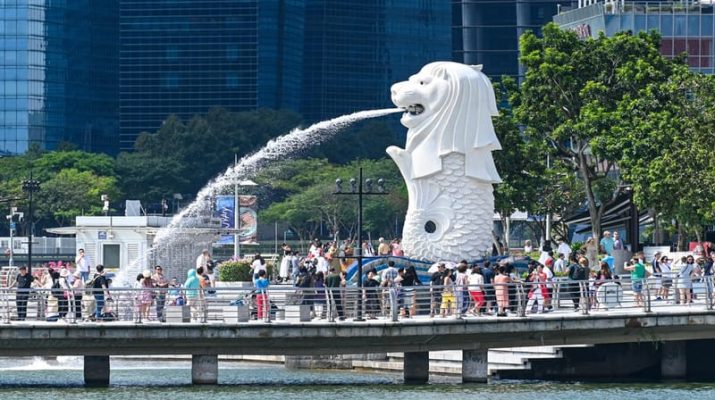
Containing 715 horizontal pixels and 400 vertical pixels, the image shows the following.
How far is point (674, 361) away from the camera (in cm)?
5156

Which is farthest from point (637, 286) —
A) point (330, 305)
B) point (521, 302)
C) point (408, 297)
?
point (330, 305)

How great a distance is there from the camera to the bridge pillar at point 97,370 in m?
50.1

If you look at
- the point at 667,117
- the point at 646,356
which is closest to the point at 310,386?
the point at 646,356

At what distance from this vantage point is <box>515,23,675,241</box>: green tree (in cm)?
7419

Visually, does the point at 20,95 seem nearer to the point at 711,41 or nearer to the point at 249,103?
the point at 249,103

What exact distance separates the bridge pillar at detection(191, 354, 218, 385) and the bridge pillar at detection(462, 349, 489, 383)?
6.03 metres

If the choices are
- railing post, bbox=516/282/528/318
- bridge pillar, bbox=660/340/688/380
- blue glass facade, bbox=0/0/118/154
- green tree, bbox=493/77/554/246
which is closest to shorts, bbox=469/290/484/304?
railing post, bbox=516/282/528/318

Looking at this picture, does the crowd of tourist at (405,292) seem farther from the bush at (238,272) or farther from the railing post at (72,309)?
the bush at (238,272)

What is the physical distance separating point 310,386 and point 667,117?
24.8m

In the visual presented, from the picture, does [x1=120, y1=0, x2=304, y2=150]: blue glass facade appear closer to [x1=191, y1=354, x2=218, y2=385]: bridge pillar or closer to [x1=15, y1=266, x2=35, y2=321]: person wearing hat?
[x1=15, y1=266, x2=35, y2=321]: person wearing hat

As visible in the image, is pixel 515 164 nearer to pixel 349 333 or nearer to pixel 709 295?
pixel 709 295

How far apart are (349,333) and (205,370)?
3.81m

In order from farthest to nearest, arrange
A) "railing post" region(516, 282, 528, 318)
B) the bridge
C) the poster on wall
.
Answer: the poster on wall, "railing post" region(516, 282, 528, 318), the bridge

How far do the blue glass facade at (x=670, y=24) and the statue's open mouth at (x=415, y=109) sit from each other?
69.6 m
